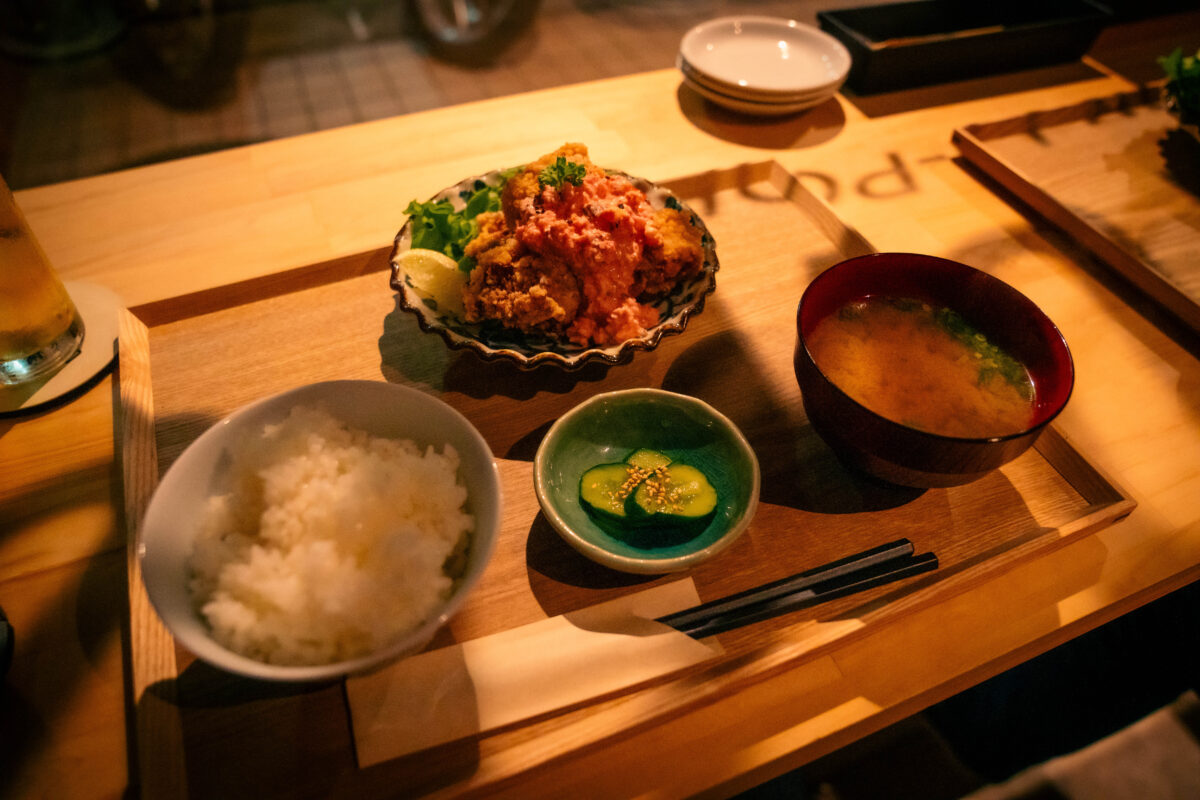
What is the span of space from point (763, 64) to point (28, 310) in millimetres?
2681

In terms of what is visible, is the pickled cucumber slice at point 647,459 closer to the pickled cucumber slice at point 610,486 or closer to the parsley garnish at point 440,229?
the pickled cucumber slice at point 610,486

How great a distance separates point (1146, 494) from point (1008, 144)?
5.01 ft

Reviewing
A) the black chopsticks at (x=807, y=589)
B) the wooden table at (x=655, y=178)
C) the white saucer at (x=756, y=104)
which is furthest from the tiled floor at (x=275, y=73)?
the black chopsticks at (x=807, y=589)

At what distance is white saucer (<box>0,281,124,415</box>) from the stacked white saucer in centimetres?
218

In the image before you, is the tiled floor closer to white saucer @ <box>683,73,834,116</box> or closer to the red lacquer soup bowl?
white saucer @ <box>683,73,834,116</box>

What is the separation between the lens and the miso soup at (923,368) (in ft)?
4.62

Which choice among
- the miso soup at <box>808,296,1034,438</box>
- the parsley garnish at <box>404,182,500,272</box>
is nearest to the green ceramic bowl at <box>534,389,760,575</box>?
the miso soup at <box>808,296,1034,438</box>

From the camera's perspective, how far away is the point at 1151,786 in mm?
1702

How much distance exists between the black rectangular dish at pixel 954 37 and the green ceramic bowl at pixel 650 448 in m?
2.14

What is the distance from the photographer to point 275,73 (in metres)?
5.29

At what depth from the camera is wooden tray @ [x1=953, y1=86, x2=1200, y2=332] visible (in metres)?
2.05

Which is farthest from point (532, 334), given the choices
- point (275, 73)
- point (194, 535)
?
point (275, 73)

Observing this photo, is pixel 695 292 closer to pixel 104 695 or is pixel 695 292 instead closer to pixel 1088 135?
pixel 104 695

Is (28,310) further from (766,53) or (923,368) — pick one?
(766,53)
